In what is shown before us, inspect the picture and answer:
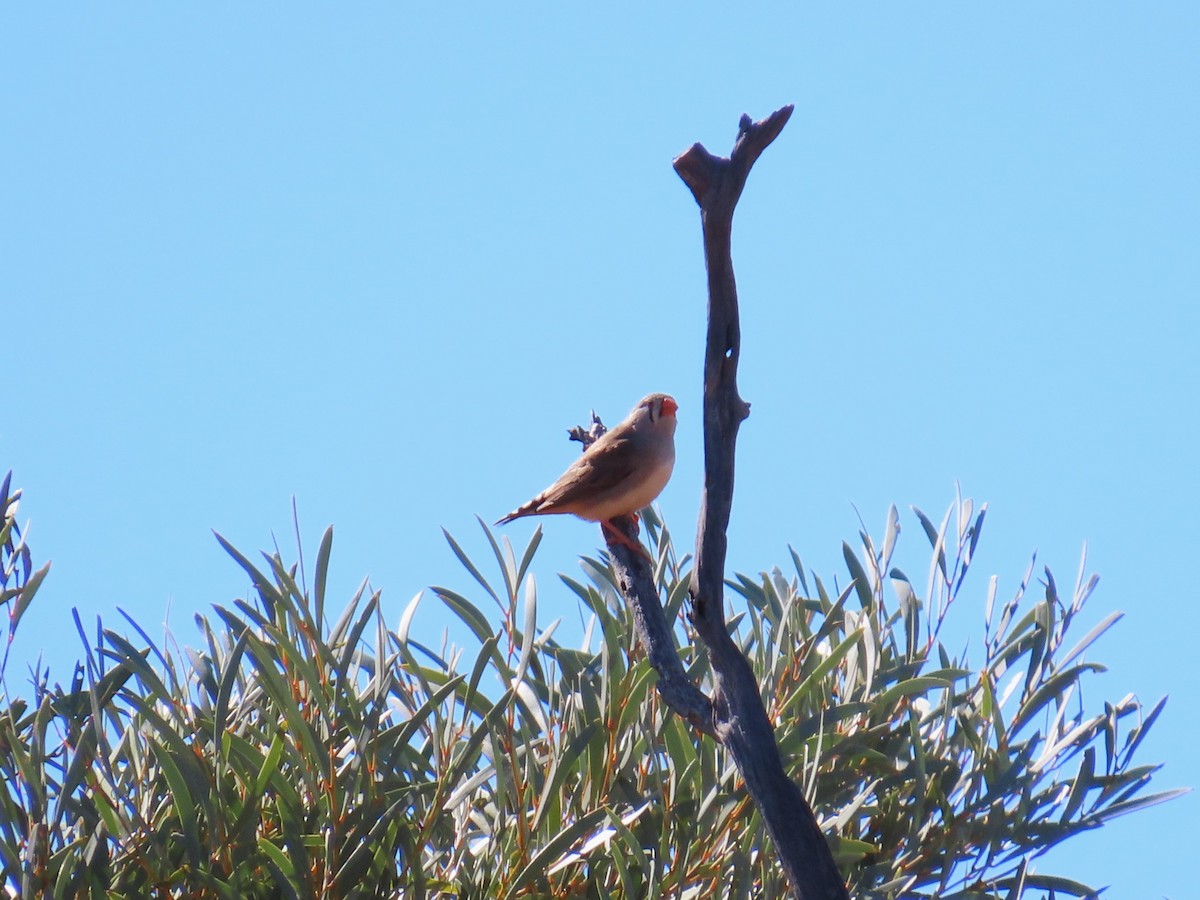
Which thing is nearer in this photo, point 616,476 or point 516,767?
point 516,767

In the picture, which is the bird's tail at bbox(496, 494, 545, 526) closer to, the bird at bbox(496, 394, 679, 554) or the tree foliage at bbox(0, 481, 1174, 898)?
the bird at bbox(496, 394, 679, 554)

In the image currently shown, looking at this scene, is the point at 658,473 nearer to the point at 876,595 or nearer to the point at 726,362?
the point at 876,595

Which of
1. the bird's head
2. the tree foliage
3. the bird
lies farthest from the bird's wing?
the tree foliage

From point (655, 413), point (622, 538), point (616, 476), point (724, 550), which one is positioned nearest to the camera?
point (724, 550)

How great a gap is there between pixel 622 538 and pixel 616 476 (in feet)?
1.97

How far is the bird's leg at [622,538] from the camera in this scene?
3570mm

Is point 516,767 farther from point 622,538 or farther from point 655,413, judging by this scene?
point 655,413

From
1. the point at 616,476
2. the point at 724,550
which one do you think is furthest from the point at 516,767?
the point at 616,476

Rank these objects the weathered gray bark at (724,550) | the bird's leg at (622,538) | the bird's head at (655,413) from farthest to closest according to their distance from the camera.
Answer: the bird's head at (655,413), the bird's leg at (622,538), the weathered gray bark at (724,550)

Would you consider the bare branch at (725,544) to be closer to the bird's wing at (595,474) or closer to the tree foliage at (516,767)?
the tree foliage at (516,767)

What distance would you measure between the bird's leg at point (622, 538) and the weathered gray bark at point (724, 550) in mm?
1285

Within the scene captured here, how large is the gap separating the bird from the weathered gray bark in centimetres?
168

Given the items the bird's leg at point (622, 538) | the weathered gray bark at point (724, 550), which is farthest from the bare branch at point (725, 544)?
the bird's leg at point (622, 538)

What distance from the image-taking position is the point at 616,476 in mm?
4230
